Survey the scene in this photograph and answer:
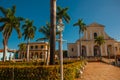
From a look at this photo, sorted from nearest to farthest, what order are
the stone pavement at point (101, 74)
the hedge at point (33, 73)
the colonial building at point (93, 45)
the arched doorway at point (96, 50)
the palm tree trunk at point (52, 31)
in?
the hedge at point (33, 73), the palm tree trunk at point (52, 31), the stone pavement at point (101, 74), the colonial building at point (93, 45), the arched doorway at point (96, 50)

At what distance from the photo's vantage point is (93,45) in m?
59.5

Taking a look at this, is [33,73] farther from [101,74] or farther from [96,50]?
[96,50]

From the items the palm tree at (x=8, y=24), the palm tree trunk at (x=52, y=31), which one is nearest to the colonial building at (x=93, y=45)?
the palm tree at (x=8, y=24)

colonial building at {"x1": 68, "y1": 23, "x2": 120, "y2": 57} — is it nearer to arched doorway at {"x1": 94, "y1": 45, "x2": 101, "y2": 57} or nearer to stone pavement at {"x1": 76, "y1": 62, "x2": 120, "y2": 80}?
arched doorway at {"x1": 94, "y1": 45, "x2": 101, "y2": 57}

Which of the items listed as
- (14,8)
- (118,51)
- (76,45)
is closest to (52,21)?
(14,8)

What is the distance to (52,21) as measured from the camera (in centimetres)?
1391

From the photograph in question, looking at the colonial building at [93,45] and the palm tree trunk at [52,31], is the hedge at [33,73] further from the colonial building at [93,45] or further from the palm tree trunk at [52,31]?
the colonial building at [93,45]

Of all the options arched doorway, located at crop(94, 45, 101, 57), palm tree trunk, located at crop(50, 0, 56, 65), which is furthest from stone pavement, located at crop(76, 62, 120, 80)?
arched doorway, located at crop(94, 45, 101, 57)

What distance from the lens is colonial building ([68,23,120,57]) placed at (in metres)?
58.8

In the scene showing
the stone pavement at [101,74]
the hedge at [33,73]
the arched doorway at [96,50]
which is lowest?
the stone pavement at [101,74]

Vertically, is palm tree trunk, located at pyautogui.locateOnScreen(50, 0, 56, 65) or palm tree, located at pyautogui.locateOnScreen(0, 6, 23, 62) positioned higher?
palm tree, located at pyautogui.locateOnScreen(0, 6, 23, 62)

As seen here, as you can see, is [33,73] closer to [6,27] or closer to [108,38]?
[6,27]

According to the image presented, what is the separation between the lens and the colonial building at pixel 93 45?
58.8m

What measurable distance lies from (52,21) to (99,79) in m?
6.67
